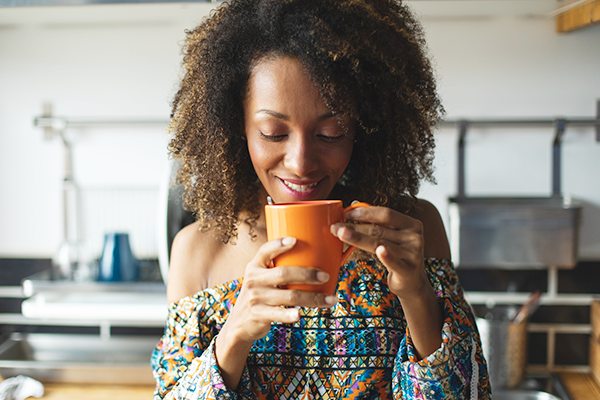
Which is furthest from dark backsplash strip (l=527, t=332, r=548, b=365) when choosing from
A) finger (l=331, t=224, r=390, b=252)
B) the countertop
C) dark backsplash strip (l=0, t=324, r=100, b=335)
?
dark backsplash strip (l=0, t=324, r=100, b=335)

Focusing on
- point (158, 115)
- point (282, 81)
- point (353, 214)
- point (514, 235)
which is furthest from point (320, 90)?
point (158, 115)

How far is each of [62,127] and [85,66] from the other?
0.78 feet

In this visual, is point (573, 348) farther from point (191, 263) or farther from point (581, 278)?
point (191, 263)

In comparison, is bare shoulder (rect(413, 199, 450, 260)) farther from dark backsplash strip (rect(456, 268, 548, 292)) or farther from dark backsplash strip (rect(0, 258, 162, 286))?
dark backsplash strip (rect(0, 258, 162, 286))

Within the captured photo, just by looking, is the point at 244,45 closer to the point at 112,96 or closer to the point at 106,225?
the point at 112,96

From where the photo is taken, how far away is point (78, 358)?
175cm

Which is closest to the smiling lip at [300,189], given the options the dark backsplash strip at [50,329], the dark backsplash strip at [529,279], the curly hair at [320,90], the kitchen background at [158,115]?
the curly hair at [320,90]

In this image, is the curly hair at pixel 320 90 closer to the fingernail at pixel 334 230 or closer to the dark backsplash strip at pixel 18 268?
the fingernail at pixel 334 230

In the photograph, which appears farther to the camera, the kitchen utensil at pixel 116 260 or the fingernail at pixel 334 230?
the kitchen utensil at pixel 116 260

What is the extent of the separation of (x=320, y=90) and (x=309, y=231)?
8.3 inches

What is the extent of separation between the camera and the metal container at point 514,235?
5.11ft

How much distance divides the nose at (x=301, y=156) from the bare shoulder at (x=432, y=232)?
255 mm

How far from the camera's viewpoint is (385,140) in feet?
2.48

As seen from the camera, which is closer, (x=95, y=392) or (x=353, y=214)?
(x=353, y=214)
